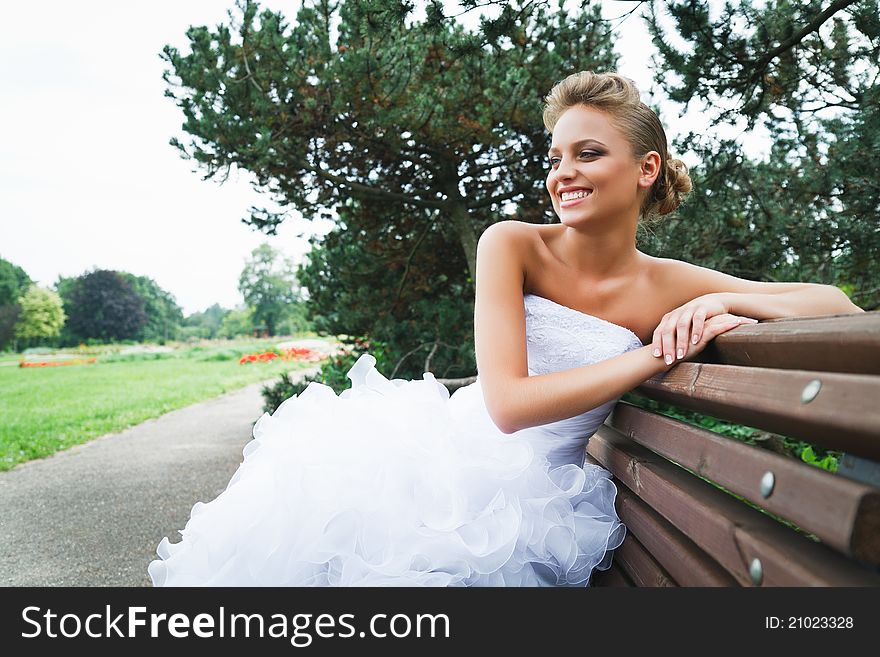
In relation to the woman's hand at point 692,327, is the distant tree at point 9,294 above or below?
above

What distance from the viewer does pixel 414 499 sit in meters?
1.75

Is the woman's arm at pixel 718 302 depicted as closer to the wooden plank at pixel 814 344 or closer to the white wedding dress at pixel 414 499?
the wooden plank at pixel 814 344

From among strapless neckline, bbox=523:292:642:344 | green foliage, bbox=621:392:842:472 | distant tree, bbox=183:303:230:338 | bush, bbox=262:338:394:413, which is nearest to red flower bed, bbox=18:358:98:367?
bush, bbox=262:338:394:413

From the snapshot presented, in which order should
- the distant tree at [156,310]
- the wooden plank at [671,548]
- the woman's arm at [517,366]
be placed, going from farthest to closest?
the distant tree at [156,310] → the woman's arm at [517,366] → the wooden plank at [671,548]

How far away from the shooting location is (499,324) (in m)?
1.94

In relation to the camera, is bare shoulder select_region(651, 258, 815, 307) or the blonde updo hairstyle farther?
bare shoulder select_region(651, 258, 815, 307)

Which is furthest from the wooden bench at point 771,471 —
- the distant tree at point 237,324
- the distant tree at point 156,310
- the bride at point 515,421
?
the distant tree at point 237,324

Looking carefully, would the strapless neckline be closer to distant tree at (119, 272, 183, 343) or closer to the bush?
the bush

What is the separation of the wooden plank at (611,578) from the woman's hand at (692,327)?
0.62 meters

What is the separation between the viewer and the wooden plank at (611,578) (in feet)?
5.79

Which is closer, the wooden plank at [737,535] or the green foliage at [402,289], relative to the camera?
the wooden plank at [737,535]

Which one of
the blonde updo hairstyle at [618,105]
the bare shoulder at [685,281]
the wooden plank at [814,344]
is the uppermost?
the blonde updo hairstyle at [618,105]

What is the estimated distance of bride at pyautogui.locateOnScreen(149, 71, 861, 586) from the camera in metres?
1.62

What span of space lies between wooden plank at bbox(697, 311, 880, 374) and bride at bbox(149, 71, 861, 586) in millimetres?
249
